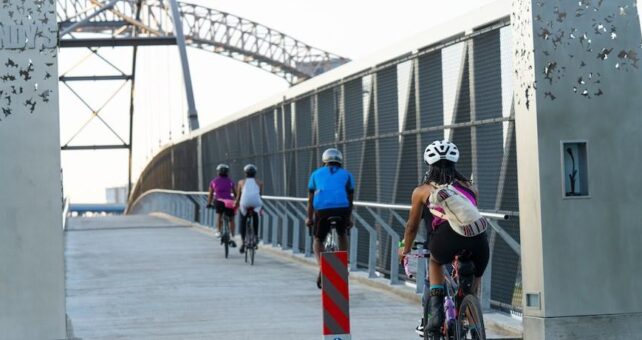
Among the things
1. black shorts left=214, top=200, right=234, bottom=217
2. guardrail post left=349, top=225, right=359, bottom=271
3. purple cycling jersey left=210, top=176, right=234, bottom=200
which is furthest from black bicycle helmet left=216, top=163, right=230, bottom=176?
guardrail post left=349, top=225, right=359, bottom=271

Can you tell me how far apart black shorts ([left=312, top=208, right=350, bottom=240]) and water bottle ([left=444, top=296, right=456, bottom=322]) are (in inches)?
237

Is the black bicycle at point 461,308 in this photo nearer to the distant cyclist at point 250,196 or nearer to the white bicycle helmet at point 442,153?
the white bicycle helmet at point 442,153

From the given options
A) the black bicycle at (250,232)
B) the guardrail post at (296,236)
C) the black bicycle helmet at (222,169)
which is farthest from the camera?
the black bicycle helmet at (222,169)

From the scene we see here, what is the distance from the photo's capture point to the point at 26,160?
29.7 ft

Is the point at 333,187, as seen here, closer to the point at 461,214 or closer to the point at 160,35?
the point at 461,214

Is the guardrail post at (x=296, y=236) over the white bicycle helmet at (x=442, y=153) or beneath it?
beneath

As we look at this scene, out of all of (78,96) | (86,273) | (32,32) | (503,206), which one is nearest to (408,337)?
(503,206)

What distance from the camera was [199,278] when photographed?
56.0 ft

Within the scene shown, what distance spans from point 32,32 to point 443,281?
294 centimetres

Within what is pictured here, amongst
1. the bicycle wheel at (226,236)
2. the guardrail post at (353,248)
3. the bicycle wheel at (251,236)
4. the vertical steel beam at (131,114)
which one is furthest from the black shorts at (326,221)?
the vertical steel beam at (131,114)

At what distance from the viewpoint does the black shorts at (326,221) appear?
14211mm

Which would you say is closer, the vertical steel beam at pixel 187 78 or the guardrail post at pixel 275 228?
the guardrail post at pixel 275 228

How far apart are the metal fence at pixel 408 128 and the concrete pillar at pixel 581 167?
4.83 feet

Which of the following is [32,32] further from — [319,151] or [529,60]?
[319,151]
